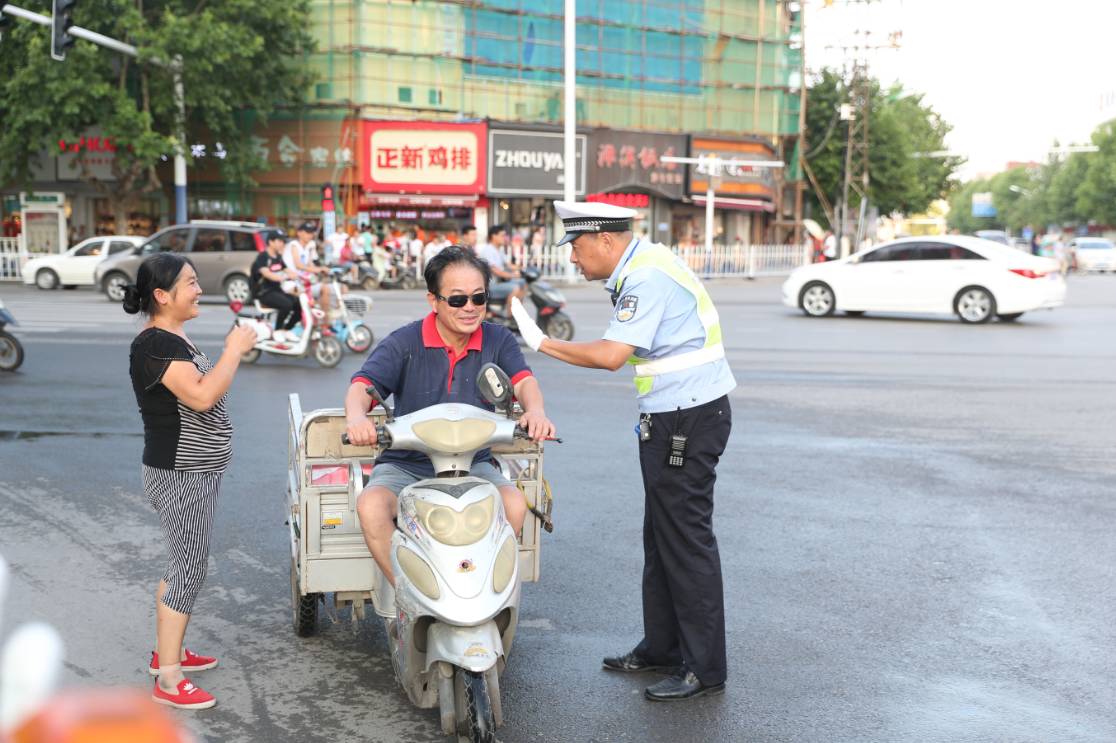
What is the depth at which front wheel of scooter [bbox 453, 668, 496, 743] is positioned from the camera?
141 inches

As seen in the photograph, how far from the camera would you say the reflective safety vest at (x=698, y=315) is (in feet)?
14.1

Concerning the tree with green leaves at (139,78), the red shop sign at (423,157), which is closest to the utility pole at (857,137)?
the red shop sign at (423,157)

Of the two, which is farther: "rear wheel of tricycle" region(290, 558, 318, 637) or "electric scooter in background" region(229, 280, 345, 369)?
"electric scooter in background" region(229, 280, 345, 369)

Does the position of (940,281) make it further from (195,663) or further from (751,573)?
(195,663)

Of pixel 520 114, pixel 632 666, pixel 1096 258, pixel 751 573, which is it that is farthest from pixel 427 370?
pixel 1096 258

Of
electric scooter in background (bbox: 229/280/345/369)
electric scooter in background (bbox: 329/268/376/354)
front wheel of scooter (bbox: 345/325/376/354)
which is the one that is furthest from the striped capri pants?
front wheel of scooter (bbox: 345/325/376/354)

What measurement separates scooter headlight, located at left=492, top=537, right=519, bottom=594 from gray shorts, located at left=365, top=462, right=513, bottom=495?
34cm

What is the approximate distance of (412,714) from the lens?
4148mm

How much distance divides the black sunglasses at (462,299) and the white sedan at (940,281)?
17.2 metres

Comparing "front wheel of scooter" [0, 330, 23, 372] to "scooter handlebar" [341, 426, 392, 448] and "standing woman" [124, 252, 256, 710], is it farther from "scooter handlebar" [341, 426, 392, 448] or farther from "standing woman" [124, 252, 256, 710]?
"scooter handlebar" [341, 426, 392, 448]

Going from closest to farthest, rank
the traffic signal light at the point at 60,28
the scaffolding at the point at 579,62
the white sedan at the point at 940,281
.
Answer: the traffic signal light at the point at 60,28 < the white sedan at the point at 940,281 < the scaffolding at the point at 579,62

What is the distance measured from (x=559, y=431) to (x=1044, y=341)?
1039 centimetres

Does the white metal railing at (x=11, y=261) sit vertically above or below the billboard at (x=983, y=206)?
below

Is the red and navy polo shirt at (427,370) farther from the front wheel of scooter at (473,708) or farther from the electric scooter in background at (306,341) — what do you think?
the electric scooter in background at (306,341)
